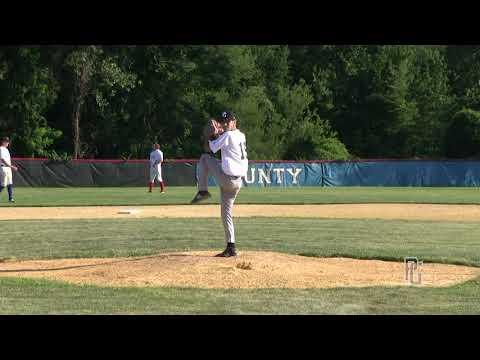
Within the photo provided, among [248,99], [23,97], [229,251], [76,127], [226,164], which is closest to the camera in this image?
[226,164]

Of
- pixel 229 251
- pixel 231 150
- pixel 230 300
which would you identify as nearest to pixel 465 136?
pixel 229 251

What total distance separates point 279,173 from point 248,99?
1436 centimetres

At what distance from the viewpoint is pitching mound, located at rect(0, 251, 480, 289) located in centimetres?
1091

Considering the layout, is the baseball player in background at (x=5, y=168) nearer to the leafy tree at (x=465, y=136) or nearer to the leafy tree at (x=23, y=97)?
the leafy tree at (x=23, y=97)

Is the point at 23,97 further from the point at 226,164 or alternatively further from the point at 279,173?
the point at 226,164

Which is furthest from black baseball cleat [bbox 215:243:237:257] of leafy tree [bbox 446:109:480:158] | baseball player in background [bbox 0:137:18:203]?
leafy tree [bbox 446:109:480:158]

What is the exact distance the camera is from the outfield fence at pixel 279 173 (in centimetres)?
4291

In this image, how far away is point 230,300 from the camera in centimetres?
952

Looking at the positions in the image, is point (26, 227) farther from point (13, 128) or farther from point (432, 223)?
point (13, 128)

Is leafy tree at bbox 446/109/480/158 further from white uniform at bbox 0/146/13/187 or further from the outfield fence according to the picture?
white uniform at bbox 0/146/13/187

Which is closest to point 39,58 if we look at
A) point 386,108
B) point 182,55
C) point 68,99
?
point 68,99

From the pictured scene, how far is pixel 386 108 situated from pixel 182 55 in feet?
48.7

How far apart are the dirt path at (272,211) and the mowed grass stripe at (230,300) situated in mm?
12347

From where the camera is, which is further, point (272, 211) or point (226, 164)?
point (272, 211)
